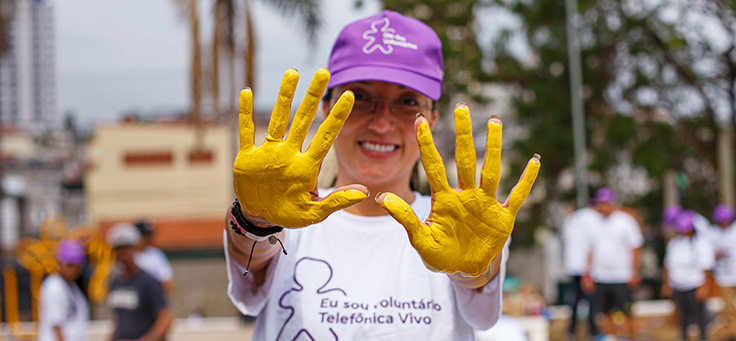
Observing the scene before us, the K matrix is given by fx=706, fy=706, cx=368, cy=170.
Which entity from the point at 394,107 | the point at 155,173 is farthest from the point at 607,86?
the point at 155,173

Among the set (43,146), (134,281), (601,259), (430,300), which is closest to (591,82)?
(601,259)

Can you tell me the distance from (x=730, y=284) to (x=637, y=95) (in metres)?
6.54

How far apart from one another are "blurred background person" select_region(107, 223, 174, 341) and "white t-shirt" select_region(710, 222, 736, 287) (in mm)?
6515

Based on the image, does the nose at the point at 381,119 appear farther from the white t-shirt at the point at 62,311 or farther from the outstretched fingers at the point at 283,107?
the white t-shirt at the point at 62,311

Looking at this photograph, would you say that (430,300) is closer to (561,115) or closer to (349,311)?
(349,311)

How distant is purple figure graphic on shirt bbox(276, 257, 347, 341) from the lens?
1.68m

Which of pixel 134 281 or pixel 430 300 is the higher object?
pixel 430 300

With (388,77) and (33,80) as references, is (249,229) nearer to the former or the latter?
(388,77)

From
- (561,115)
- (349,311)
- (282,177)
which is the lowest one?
(349,311)

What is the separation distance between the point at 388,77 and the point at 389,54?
0.21 ft

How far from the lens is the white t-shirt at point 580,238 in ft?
24.1

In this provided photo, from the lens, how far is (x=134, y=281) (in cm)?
507

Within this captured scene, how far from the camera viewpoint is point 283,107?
1.37 meters

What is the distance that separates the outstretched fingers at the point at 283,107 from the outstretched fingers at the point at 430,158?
25 centimetres
